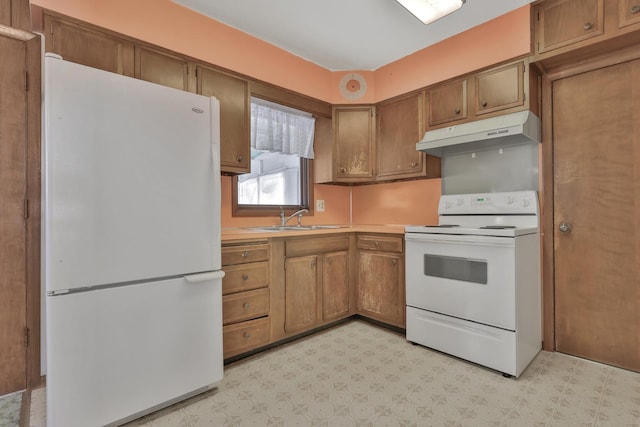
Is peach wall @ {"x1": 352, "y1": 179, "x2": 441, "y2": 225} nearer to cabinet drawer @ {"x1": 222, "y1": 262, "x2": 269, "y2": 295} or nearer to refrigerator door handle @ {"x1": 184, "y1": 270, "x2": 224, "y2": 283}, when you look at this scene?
cabinet drawer @ {"x1": 222, "y1": 262, "x2": 269, "y2": 295}

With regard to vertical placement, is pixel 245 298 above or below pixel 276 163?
below

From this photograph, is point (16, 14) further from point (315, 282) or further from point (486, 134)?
point (486, 134)

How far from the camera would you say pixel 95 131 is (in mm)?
1394

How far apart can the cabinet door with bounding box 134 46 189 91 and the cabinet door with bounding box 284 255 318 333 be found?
1.48 metres

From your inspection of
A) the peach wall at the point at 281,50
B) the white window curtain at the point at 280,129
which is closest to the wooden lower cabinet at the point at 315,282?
the white window curtain at the point at 280,129

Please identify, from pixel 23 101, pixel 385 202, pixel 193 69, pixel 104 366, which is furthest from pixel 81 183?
pixel 385 202

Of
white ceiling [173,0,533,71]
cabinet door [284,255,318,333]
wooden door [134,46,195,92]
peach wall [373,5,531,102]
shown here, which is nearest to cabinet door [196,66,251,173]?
wooden door [134,46,195,92]

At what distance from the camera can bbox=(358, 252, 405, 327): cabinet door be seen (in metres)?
2.59

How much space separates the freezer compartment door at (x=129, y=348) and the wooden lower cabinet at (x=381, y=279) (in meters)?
1.41

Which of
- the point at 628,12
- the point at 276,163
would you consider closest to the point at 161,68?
the point at 276,163

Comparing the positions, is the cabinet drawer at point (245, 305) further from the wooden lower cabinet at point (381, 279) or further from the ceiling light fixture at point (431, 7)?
the ceiling light fixture at point (431, 7)

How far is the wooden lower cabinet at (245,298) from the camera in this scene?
2061mm

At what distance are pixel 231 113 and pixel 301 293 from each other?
149 cm

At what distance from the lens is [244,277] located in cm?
214
